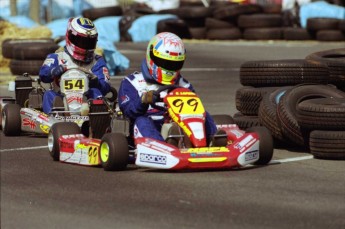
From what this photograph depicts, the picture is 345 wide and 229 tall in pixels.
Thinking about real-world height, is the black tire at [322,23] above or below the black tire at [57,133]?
below

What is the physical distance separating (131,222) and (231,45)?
20.0m

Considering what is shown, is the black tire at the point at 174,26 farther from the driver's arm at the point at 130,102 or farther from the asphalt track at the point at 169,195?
the driver's arm at the point at 130,102

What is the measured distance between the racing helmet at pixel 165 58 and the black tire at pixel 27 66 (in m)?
8.37

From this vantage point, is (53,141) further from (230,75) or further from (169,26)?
(169,26)

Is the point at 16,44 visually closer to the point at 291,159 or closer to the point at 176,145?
the point at 291,159

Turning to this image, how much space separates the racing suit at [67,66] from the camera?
35.0 feet

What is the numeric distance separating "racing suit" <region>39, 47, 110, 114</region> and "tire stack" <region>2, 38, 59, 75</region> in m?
5.69

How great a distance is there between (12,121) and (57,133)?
196 centimetres

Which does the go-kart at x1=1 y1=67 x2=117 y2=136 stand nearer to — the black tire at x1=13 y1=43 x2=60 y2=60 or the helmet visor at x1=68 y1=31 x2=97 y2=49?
the helmet visor at x1=68 y1=31 x2=97 y2=49

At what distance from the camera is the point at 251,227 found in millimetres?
6180

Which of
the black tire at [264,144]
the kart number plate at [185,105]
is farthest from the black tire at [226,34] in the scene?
the kart number plate at [185,105]

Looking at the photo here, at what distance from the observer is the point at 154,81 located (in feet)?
29.3

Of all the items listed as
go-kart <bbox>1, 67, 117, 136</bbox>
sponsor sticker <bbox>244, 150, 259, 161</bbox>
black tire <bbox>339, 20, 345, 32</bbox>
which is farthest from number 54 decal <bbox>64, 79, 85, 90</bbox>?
black tire <bbox>339, 20, 345, 32</bbox>

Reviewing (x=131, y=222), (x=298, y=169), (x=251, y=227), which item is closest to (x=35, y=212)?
(x=131, y=222)
